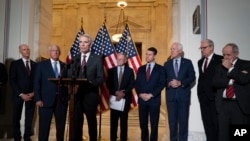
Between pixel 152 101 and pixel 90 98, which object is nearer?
pixel 90 98

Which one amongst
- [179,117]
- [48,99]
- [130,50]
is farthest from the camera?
[130,50]

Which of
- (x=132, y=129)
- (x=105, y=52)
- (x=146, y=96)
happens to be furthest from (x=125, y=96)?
(x=132, y=129)

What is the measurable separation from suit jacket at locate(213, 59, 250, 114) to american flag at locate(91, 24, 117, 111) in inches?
103

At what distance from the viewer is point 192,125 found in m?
5.62

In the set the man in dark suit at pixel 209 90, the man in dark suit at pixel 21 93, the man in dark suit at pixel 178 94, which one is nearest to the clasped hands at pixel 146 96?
the man in dark suit at pixel 178 94

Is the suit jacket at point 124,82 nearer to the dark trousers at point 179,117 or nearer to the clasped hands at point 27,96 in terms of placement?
the dark trousers at point 179,117

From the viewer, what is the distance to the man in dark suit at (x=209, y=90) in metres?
4.74

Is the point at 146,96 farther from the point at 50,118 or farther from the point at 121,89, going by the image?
the point at 50,118

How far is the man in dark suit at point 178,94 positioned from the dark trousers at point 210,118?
0.94ft

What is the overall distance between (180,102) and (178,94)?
14 cm

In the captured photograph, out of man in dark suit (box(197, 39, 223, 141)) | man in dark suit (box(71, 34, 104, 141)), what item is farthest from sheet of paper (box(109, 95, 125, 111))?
man in dark suit (box(197, 39, 223, 141))

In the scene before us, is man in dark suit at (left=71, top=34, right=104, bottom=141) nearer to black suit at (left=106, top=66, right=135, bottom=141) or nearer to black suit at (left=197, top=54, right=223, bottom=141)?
black suit at (left=106, top=66, right=135, bottom=141)

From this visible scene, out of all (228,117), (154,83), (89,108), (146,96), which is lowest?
(228,117)

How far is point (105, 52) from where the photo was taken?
255 inches
